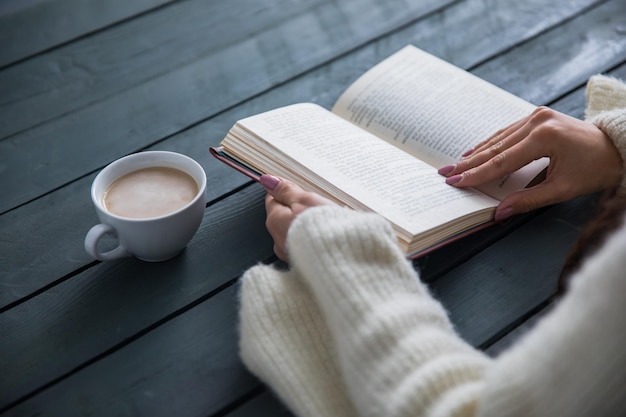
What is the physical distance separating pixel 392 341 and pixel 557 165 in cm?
37

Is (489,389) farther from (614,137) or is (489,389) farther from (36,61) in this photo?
(36,61)

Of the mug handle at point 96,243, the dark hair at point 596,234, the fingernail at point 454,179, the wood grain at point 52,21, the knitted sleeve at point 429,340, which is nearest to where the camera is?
the knitted sleeve at point 429,340

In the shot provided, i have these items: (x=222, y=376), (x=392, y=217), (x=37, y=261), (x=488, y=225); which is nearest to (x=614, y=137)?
(x=488, y=225)

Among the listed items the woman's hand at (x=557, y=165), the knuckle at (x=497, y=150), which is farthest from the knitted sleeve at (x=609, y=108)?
the knuckle at (x=497, y=150)

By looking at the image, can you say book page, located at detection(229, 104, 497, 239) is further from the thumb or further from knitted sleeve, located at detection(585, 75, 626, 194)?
knitted sleeve, located at detection(585, 75, 626, 194)

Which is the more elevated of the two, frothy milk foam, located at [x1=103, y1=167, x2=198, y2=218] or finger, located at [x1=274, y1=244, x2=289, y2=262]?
frothy milk foam, located at [x1=103, y1=167, x2=198, y2=218]

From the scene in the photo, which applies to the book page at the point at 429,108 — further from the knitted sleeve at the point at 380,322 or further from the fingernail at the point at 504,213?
the knitted sleeve at the point at 380,322

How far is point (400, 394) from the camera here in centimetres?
58

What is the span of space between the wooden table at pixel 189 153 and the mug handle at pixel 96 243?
0.03 m

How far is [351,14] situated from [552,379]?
34.1 inches

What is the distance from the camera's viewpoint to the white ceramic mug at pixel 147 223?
2.46 ft

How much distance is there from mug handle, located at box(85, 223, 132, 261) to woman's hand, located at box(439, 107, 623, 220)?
0.40 metres

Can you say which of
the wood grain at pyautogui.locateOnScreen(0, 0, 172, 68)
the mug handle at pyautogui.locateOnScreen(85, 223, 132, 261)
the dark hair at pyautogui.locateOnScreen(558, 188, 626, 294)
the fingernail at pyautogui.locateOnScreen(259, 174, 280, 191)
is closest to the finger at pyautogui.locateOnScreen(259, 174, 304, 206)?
the fingernail at pyautogui.locateOnScreen(259, 174, 280, 191)

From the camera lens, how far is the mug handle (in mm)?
756
